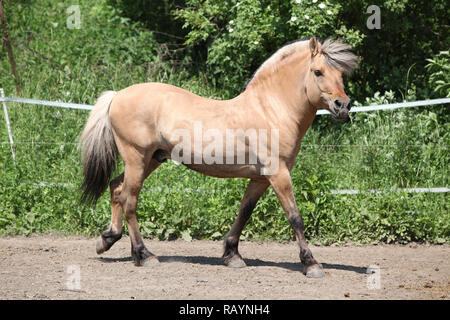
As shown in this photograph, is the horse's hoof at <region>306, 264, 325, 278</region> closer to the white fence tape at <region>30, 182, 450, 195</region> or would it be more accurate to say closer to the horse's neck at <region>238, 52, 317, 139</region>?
the horse's neck at <region>238, 52, 317, 139</region>

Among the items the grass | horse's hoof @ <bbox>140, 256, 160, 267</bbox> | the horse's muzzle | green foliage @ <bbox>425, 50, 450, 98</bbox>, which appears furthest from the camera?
green foliage @ <bbox>425, 50, 450, 98</bbox>

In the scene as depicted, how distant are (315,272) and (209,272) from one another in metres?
1.01

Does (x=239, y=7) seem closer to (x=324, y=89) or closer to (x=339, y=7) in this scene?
(x=339, y=7)

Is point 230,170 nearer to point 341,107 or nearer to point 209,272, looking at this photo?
point 209,272

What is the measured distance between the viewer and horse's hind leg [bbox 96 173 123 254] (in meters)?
6.27

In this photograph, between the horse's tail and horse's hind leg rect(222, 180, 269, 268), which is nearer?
horse's hind leg rect(222, 180, 269, 268)

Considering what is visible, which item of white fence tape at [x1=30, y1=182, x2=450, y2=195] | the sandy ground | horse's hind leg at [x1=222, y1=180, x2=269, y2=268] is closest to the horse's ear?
horse's hind leg at [x1=222, y1=180, x2=269, y2=268]

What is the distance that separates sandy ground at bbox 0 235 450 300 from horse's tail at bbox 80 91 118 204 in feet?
2.87

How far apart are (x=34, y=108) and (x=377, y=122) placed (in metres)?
5.33

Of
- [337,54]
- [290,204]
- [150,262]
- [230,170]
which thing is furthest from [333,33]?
[150,262]

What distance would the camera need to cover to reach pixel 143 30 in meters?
12.1

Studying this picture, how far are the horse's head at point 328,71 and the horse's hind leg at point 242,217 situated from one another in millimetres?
1022

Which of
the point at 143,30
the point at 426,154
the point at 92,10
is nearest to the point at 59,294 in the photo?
the point at 426,154

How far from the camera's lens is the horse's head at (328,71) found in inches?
217
